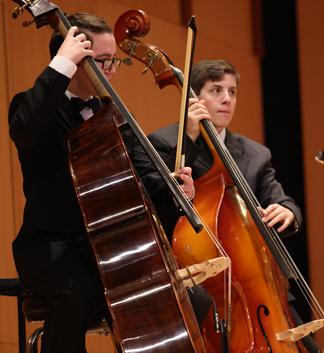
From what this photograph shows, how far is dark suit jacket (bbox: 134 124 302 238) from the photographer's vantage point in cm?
228

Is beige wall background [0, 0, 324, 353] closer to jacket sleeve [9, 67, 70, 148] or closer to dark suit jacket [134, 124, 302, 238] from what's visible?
dark suit jacket [134, 124, 302, 238]

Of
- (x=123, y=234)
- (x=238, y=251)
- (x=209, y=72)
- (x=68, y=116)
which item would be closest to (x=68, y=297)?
(x=123, y=234)

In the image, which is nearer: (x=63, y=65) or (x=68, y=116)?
(x=63, y=65)

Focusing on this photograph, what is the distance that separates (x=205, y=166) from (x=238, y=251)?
1.48ft

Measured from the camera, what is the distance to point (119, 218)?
1.71 metres

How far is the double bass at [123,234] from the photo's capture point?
61.9 inches

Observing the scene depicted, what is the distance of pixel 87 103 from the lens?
204cm

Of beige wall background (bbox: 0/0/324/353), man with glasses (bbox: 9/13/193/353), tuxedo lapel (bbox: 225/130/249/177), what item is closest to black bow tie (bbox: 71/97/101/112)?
man with glasses (bbox: 9/13/193/353)

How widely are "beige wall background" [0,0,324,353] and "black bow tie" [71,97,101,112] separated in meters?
0.97

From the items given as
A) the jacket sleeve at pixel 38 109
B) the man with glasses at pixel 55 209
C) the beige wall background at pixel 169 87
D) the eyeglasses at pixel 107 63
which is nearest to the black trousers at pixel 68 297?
the man with glasses at pixel 55 209

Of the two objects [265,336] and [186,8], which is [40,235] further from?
[186,8]

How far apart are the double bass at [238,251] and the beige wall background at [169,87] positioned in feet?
2.90

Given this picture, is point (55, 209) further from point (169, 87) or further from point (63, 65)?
point (169, 87)

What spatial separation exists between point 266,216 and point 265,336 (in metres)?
0.43
